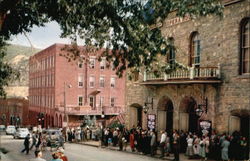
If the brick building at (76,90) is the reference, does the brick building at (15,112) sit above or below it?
below

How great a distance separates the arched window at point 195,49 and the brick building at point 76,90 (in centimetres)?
2765

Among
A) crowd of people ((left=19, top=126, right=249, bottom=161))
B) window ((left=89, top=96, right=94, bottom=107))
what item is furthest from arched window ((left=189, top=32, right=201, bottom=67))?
window ((left=89, top=96, right=94, bottom=107))

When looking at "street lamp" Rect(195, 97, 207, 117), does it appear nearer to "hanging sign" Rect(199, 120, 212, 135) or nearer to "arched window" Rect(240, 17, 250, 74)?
"hanging sign" Rect(199, 120, 212, 135)

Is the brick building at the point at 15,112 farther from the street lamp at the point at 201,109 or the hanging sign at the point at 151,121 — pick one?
the street lamp at the point at 201,109

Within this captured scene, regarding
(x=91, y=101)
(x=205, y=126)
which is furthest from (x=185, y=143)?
(x=91, y=101)

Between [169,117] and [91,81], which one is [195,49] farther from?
[91,81]

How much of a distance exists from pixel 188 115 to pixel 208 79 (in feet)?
14.4

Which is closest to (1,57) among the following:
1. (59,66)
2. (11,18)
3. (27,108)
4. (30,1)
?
(11,18)

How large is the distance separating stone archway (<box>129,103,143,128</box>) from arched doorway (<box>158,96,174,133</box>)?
14.1ft

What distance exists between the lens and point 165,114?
92.0 ft

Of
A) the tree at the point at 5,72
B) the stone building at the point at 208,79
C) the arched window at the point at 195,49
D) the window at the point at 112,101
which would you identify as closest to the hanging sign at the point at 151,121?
the stone building at the point at 208,79

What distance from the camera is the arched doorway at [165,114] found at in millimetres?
27969

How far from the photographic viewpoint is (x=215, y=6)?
10.6 meters

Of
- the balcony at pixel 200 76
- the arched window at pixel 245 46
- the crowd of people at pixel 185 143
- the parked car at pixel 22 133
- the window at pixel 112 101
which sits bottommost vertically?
the parked car at pixel 22 133
